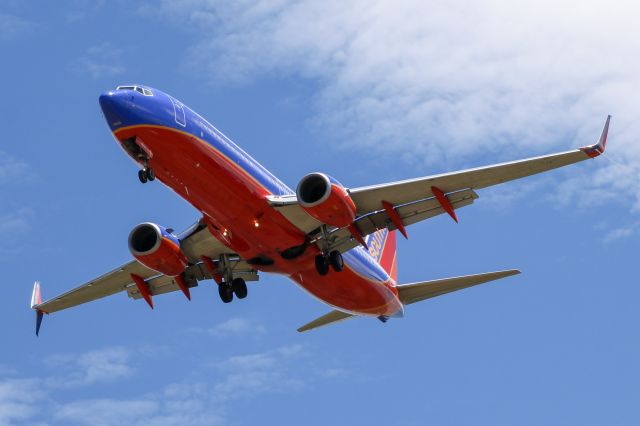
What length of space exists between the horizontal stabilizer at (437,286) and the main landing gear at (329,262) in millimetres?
5393

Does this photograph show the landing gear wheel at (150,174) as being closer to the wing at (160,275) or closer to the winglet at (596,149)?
the wing at (160,275)

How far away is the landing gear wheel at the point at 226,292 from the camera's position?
45594 mm

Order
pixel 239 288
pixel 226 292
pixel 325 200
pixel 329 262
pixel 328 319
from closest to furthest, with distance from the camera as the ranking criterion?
1. pixel 325 200
2. pixel 329 262
3. pixel 226 292
4. pixel 239 288
5. pixel 328 319

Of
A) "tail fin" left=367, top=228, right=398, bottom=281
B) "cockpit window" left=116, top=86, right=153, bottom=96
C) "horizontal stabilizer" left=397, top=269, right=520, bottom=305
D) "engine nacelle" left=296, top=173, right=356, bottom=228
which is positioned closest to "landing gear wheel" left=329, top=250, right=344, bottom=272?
"engine nacelle" left=296, top=173, right=356, bottom=228

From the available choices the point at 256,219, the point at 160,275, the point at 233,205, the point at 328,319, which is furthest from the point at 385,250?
the point at 233,205

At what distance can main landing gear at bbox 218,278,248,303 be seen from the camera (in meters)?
45.6

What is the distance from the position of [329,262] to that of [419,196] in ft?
14.0

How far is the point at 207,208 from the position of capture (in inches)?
1588

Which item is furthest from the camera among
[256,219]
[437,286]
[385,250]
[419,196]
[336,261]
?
[385,250]

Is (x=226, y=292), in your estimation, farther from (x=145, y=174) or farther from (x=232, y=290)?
(x=145, y=174)

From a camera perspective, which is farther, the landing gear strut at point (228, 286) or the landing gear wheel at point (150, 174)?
the landing gear strut at point (228, 286)

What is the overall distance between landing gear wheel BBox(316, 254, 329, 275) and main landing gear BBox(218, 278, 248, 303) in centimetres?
406

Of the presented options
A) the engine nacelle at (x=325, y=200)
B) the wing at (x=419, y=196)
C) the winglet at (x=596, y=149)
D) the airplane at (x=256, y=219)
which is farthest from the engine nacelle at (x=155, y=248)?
the winglet at (x=596, y=149)

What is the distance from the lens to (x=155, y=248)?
4338 centimetres
